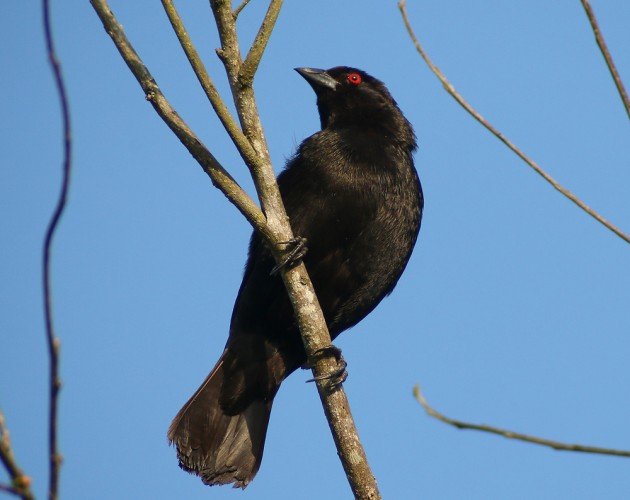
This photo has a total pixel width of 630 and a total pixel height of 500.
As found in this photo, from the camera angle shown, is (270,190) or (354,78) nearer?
(270,190)

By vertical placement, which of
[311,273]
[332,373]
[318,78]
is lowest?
[332,373]

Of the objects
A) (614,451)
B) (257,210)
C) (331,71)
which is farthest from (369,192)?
(614,451)

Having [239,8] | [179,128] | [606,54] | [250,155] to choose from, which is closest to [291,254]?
[250,155]

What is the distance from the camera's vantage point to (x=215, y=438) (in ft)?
16.4

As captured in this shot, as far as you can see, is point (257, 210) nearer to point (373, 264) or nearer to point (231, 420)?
point (373, 264)

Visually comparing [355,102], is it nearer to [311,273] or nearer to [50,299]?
[311,273]

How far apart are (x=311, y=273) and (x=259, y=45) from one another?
4.55ft

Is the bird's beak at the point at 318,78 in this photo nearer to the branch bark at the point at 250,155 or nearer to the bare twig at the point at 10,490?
the branch bark at the point at 250,155

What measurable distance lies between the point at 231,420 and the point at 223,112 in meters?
2.21

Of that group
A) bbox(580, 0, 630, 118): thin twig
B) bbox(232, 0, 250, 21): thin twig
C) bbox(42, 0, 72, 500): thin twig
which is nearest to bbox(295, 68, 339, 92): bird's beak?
bbox(232, 0, 250, 21): thin twig

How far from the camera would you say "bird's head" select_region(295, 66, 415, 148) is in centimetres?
536

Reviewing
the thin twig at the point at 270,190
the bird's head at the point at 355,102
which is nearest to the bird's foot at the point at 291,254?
the thin twig at the point at 270,190

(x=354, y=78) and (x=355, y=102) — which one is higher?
(x=354, y=78)

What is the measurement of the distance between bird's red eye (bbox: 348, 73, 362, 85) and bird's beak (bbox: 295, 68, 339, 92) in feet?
0.33
